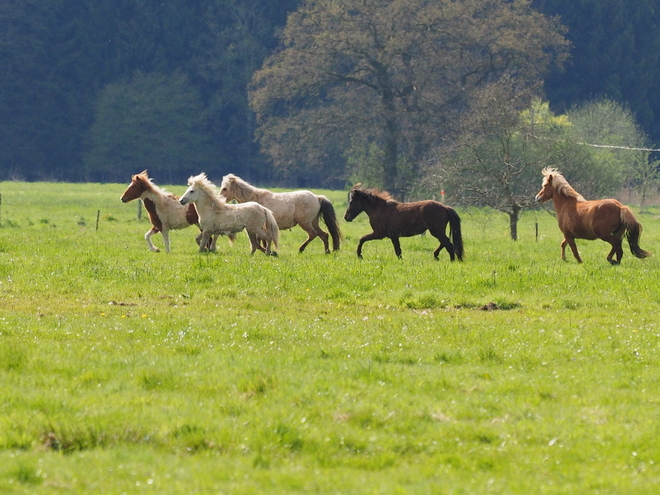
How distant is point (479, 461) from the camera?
744 cm

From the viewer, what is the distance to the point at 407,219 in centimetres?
2127

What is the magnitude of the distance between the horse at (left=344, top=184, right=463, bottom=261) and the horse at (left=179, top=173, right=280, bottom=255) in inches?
80.7

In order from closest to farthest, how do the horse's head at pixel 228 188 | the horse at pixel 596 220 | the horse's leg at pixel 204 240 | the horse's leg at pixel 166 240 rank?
the horse at pixel 596 220 → the horse's leg at pixel 204 240 → the horse's leg at pixel 166 240 → the horse's head at pixel 228 188

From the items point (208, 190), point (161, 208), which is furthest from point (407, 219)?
point (161, 208)

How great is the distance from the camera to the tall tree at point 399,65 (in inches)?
2068

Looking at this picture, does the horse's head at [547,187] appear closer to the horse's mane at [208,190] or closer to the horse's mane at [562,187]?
the horse's mane at [562,187]

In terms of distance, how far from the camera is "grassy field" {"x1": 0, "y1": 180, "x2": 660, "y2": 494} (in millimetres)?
7203

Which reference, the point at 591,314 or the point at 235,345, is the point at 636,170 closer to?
the point at 591,314

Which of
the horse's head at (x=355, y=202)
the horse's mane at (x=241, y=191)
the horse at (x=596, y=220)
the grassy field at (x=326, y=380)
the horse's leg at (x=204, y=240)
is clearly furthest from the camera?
the horse's mane at (x=241, y=191)

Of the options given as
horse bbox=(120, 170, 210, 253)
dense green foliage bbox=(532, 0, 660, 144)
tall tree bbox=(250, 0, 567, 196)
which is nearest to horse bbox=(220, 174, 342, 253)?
horse bbox=(120, 170, 210, 253)

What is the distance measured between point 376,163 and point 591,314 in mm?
42105

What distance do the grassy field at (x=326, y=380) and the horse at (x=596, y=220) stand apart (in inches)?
107

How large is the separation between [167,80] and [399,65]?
36220 mm

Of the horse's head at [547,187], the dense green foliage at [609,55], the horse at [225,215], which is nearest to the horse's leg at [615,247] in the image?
the horse's head at [547,187]
